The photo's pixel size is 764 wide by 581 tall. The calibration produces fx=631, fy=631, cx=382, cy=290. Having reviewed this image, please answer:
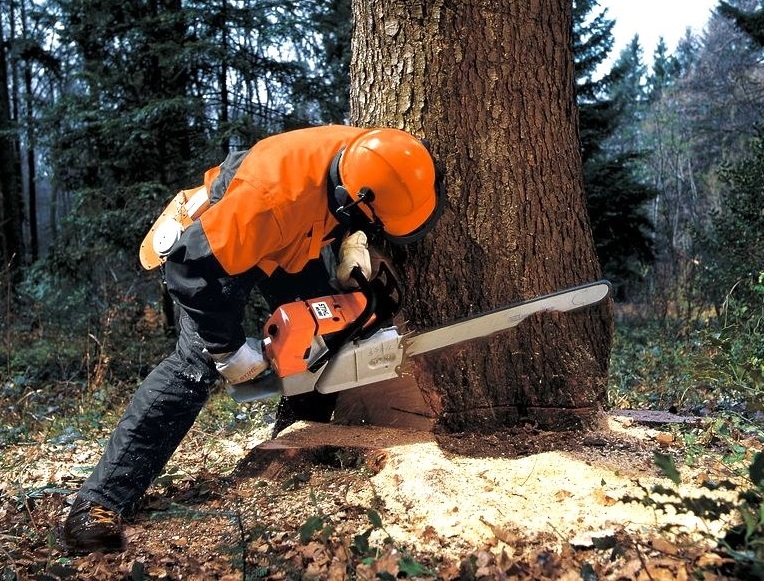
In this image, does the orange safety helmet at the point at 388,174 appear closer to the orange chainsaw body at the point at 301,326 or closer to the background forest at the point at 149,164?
the orange chainsaw body at the point at 301,326


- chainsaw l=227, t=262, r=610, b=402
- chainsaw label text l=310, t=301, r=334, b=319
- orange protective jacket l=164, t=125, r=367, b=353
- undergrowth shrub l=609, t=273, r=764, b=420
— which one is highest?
orange protective jacket l=164, t=125, r=367, b=353

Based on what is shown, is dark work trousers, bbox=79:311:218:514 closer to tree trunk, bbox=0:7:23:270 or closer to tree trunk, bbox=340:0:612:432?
tree trunk, bbox=340:0:612:432

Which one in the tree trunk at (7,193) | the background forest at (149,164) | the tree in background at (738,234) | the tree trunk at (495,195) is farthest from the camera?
the tree trunk at (7,193)

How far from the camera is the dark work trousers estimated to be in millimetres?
2459

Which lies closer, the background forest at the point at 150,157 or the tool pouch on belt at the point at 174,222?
the tool pouch on belt at the point at 174,222

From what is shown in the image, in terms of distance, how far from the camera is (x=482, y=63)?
8.64 feet

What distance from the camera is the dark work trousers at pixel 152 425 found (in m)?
2.46

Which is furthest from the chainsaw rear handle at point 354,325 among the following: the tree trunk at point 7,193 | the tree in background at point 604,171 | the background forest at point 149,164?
the tree trunk at point 7,193

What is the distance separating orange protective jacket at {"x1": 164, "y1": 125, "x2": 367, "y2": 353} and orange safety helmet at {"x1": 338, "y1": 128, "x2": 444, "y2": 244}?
0.32 ft

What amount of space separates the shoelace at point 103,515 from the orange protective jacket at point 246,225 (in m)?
0.73

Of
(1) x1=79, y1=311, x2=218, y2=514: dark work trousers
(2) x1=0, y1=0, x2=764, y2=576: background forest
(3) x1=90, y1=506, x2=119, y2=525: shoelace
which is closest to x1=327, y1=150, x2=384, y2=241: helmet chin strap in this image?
(1) x1=79, y1=311, x2=218, y2=514: dark work trousers

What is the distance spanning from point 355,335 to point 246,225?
659mm

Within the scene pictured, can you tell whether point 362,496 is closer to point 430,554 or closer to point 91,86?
point 430,554

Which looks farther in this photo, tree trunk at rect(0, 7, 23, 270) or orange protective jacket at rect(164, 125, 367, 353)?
tree trunk at rect(0, 7, 23, 270)
